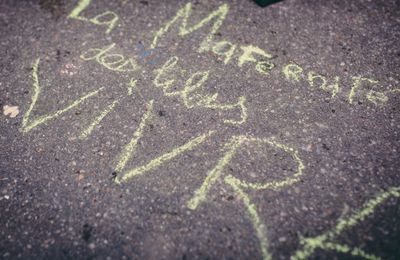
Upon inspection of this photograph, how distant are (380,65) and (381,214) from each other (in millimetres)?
1302

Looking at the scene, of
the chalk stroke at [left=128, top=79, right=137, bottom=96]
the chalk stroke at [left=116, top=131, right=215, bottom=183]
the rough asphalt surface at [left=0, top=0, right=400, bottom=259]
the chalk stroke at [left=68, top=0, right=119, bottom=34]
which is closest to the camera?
the rough asphalt surface at [left=0, top=0, right=400, bottom=259]

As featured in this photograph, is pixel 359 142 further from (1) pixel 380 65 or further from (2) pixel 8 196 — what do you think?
(2) pixel 8 196

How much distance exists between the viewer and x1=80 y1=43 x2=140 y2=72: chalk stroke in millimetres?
2895

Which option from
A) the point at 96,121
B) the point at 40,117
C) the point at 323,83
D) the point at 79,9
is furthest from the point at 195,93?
the point at 79,9

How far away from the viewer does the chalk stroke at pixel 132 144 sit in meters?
2.34

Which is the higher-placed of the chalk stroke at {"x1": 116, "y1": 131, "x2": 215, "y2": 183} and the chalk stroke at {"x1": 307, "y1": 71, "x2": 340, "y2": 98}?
the chalk stroke at {"x1": 307, "y1": 71, "x2": 340, "y2": 98}

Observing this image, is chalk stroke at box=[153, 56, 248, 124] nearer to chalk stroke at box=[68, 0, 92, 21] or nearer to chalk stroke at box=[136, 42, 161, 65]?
chalk stroke at box=[136, 42, 161, 65]

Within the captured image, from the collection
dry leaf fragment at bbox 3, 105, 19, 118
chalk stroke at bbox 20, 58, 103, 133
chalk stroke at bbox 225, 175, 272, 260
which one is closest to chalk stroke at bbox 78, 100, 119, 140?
chalk stroke at bbox 20, 58, 103, 133

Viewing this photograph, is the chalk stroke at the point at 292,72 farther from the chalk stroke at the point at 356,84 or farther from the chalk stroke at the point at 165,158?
the chalk stroke at the point at 165,158

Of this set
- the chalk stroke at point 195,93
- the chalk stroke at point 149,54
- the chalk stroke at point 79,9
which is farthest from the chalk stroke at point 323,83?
the chalk stroke at point 79,9

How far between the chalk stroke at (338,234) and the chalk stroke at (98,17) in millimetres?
2404

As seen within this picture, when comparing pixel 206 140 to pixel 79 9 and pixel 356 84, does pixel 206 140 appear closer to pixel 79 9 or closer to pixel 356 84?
pixel 356 84

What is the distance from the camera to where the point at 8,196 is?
2260 mm

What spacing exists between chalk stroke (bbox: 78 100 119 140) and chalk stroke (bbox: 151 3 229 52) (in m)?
0.71
